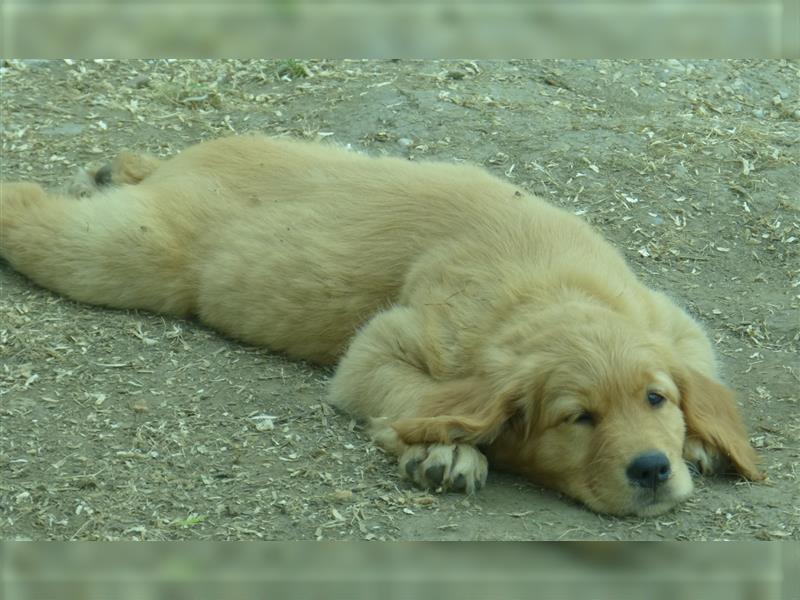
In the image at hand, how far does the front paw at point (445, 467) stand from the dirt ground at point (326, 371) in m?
0.09

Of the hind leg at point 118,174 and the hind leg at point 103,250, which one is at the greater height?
the hind leg at point 118,174

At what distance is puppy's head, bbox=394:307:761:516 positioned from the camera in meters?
5.43

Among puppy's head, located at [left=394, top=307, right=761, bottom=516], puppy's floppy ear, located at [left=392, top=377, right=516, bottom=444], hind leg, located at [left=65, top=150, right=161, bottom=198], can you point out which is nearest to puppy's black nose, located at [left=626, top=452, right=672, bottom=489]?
puppy's head, located at [left=394, top=307, right=761, bottom=516]

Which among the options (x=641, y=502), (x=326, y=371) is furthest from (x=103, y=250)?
(x=641, y=502)

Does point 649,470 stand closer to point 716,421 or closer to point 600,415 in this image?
point 600,415

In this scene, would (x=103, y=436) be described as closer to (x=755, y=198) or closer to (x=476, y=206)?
(x=476, y=206)

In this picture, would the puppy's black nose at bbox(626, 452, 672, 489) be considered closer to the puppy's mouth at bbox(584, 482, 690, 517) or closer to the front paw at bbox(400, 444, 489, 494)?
the puppy's mouth at bbox(584, 482, 690, 517)

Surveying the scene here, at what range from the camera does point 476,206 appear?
698 centimetres

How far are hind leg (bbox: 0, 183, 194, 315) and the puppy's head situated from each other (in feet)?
9.07

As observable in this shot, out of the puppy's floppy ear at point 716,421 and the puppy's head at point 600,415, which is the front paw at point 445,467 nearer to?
the puppy's head at point 600,415

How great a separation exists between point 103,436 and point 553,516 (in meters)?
2.46

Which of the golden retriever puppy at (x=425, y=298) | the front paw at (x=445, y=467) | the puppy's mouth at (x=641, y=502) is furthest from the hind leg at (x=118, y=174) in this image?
the puppy's mouth at (x=641, y=502)

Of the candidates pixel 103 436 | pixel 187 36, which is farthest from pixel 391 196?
pixel 187 36

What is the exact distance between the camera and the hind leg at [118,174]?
8.58 m
